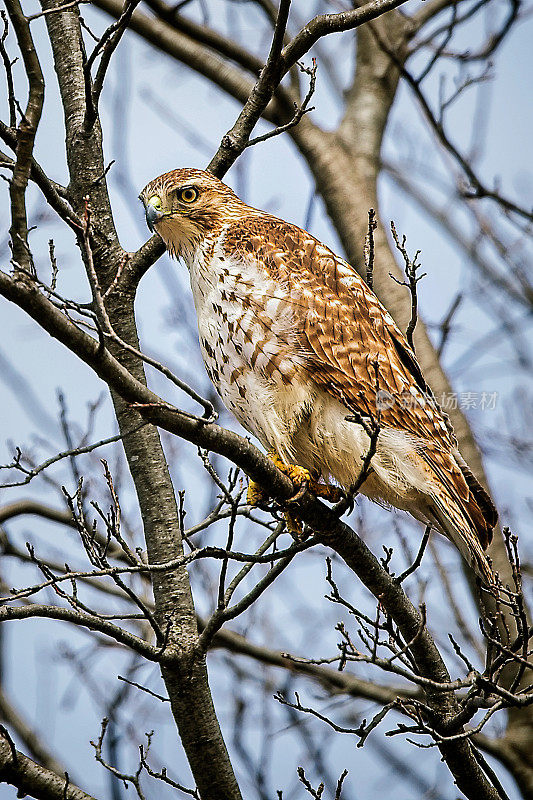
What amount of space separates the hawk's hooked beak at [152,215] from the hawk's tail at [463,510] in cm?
158

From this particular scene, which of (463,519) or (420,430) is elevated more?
(420,430)

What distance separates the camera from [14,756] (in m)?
2.93

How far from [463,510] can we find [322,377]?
773 millimetres

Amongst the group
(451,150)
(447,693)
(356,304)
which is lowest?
(447,693)

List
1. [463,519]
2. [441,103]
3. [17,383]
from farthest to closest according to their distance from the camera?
[17,383]
[441,103]
[463,519]

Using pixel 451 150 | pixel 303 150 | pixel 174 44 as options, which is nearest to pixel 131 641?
pixel 451 150

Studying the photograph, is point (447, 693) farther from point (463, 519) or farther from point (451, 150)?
point (451, 150)

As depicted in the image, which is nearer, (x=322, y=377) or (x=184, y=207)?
(x=322, y=377)

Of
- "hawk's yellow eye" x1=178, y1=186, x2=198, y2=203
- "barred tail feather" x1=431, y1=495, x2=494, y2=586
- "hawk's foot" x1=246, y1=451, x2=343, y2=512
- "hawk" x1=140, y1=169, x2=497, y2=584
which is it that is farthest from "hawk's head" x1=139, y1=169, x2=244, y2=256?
"barred tail feather" x1=431, y1=495, x2=494, y2=586

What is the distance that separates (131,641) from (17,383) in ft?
11.6

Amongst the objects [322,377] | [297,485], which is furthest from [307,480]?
[322,377]

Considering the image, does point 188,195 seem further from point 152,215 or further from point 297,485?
point 297,485

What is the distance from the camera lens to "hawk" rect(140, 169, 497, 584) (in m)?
3.48

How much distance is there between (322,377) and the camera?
351 cm
